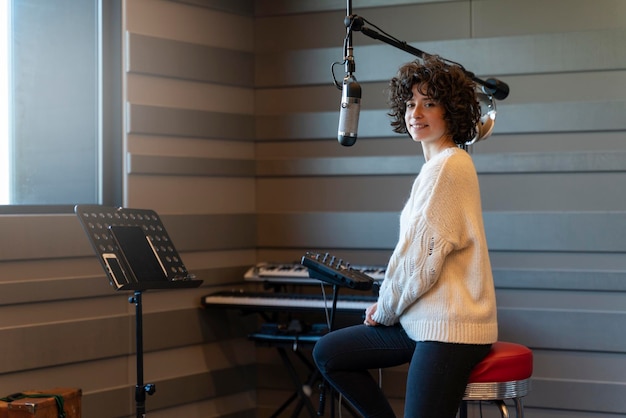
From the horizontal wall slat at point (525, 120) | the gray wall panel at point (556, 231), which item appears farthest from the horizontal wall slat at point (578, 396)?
the horizontal wall slat at point (525, 120)

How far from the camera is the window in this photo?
12.6 feet

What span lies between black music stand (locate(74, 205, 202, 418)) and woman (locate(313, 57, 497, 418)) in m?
0.79

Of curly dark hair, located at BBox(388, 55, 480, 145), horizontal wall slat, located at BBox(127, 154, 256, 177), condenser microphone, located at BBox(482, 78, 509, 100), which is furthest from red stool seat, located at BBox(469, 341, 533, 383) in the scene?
horizontal wall slat, located at BBox(127, 154, 256, 177)

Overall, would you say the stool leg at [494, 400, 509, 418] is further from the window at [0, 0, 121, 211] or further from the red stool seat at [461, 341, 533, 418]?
the window at [0, 0, 121, 211]

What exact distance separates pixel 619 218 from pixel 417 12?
4.84ft

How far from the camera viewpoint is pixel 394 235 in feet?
14.6

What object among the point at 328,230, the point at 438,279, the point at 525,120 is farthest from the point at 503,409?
the point at 328,230

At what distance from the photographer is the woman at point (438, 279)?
2.62 meters

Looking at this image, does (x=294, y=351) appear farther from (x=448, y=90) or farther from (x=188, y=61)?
(x=448, y=90)

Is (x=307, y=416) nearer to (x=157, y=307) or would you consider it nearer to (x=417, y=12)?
(x=157, y=307)

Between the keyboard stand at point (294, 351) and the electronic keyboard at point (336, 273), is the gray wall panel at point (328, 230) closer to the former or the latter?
the keyboard stand at point (294, 351)

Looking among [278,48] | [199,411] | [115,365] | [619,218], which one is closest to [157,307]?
[115,365]

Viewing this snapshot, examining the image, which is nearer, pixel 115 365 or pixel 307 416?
pixel 115 365

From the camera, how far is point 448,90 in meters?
2.79
